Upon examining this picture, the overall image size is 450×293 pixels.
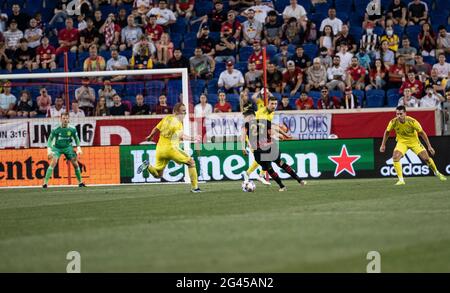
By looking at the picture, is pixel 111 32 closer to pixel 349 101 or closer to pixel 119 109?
pixel 119 109

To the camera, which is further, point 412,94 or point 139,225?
point 412,94

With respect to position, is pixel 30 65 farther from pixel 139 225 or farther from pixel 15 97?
pixel 139 225

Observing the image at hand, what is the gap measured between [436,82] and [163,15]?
871 centimetres

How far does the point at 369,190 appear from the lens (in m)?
19.8

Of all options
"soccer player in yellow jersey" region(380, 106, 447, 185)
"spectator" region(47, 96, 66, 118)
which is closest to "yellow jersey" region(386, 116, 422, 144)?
"soccer player in yellow jersey" region(380, 106, 447, 185)

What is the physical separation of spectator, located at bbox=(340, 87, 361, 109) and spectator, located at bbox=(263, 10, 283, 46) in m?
3.30

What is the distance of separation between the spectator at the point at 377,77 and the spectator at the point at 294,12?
2904 mm

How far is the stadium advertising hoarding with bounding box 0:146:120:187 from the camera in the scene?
86.3ft

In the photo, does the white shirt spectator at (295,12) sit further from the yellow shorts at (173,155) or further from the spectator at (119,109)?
the yellow shorts at (173,155)

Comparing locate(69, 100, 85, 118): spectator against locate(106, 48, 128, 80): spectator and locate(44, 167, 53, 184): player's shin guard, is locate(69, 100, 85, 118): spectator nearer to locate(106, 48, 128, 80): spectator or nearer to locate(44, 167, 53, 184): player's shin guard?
locate(106, 48, 128, 80): spectator

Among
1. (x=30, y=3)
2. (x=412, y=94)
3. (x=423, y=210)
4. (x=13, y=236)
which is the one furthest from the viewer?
(x=30, y=3)

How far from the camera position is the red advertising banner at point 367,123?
85.7ft

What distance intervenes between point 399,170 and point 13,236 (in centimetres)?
1230
